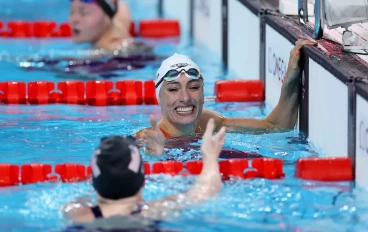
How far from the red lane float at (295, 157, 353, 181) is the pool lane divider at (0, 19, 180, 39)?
503 cm

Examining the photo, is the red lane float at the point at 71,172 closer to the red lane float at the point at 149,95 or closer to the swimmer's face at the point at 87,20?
the red lane float at the point at 149,95

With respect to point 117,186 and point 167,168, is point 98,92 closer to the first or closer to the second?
point 167,168

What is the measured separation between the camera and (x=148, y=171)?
453 cm

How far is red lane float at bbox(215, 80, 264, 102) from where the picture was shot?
6500mm

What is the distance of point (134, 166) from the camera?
372 centimetres

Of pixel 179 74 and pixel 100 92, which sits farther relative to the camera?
pixel 100 92

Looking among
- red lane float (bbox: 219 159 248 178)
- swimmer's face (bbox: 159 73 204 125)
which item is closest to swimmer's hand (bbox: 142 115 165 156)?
red lane float (bbox: 219 159 248 178)

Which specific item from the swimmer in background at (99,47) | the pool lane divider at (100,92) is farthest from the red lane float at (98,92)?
the swimmer in background at (99,47)

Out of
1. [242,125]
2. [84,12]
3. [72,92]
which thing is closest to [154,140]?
[242,125]

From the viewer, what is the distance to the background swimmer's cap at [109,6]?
8.16 m

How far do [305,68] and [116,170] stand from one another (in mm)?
1894

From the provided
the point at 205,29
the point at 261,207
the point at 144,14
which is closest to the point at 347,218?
the point at 261,207

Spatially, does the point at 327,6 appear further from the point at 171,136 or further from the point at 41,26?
the point at 41,26

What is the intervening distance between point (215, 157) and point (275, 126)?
144 cm
